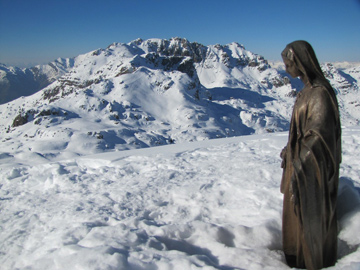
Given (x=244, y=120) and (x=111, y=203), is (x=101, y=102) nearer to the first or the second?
(x=244, y=120)

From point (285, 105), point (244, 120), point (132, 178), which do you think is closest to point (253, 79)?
point (285, 105)

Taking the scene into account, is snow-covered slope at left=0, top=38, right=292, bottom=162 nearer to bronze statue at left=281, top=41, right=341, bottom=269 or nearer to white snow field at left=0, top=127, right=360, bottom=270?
white snow field at left=0, top=127, right=360, bottom=270

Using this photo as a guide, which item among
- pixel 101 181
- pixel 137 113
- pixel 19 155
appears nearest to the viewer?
pixel 101 181

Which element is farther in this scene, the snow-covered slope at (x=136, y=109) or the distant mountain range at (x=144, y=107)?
the distant mountain range at (x=144, y=107)

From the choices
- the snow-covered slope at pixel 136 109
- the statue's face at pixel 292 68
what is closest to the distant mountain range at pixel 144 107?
the snow-covered slope at pixel 136 109

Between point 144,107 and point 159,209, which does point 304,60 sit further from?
point 144,107

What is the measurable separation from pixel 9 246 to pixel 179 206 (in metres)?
2.04

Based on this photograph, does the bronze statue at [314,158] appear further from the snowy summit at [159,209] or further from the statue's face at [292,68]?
the snowy summit at [159,209]

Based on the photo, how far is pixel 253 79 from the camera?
327ft

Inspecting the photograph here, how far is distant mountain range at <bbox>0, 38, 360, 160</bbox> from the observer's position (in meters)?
38.1

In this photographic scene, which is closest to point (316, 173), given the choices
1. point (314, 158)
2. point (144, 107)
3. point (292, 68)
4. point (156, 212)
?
point (314, 158)

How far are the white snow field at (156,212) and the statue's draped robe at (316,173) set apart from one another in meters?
0.20

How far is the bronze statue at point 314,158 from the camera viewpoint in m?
2.09

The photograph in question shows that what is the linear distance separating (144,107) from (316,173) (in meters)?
49.1
